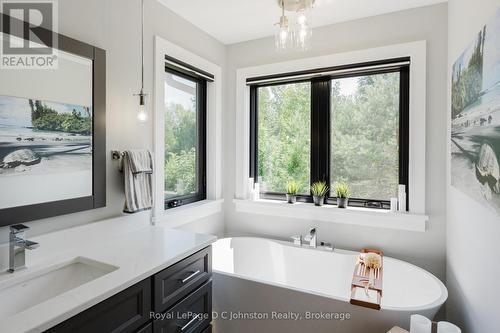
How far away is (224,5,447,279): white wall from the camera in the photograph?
2.15 meters

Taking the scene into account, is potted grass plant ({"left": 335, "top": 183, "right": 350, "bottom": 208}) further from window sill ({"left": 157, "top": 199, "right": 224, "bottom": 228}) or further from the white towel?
the white towel

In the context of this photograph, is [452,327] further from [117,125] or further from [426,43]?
[117,125]

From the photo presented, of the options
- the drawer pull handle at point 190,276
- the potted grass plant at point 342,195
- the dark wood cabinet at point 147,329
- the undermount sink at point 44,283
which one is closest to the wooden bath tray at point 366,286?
the potted grass plant at point 342,195

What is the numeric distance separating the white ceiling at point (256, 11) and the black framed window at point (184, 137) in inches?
18.1

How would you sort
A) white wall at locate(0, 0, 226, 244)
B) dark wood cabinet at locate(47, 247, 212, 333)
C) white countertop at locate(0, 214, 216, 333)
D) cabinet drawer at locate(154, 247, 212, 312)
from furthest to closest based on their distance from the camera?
white wall at locate(0, 0, 226, 244), cabinet drawer at locate(154, 247, 212, 312), dark wood cabinet at locate(47, 247, 212, 333), white countertop at locate(0, 214, 216, 333)

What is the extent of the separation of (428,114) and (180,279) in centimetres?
215

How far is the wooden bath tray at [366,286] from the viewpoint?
156cm

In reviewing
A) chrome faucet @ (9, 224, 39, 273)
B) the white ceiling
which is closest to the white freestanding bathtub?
chrome faucet @ (9, 224, 39, 273)

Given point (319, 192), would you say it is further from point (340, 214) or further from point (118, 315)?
point (118, 315)

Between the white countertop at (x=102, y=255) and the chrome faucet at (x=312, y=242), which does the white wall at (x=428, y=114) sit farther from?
the white countertop at (x=102, y=255)

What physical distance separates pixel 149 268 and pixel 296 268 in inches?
62.8

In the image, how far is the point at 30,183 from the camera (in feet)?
4.40

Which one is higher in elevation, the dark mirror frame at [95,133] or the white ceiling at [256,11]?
the white ceiling at [256,11]

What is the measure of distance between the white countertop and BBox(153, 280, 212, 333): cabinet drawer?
241mm
